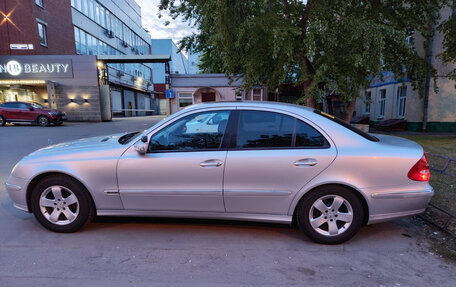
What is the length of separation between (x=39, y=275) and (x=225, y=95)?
2127cm

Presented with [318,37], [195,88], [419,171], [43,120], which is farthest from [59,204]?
[195,88]

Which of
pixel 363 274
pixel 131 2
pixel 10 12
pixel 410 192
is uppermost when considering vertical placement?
pixel 131 2

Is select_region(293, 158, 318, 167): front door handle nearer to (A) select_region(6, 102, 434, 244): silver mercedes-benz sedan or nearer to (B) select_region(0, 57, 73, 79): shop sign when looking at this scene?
(A) select_region(6, 102, 434, 244): silver mercedes-benz sedan

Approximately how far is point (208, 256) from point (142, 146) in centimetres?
141

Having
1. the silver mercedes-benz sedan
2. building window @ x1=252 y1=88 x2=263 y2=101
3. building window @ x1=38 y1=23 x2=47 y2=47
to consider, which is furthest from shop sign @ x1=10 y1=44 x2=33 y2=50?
the silver mercedes-benz sedan

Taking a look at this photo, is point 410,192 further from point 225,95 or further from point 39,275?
point 225,95

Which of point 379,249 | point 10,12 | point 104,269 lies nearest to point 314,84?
point 379,249

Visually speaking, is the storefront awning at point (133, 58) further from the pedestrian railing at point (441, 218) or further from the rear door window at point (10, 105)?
the pedestrian railing at point (441, 218)

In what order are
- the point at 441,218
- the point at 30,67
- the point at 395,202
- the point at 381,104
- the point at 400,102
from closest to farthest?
the point at 395,202, the point at 441,218, the point at 400,102, the point at 381,104, the point at 30,67

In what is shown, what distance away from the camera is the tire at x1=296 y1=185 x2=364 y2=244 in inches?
116

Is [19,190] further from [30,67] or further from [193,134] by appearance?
[30,67]

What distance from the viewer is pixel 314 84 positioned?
846 centimetres

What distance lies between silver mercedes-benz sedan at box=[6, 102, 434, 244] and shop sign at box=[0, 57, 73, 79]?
887 inches

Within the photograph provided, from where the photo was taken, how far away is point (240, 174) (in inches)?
117
